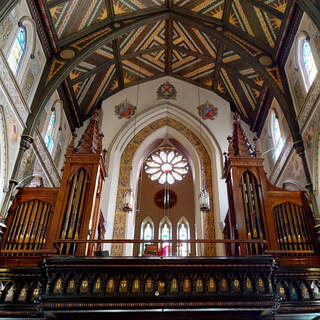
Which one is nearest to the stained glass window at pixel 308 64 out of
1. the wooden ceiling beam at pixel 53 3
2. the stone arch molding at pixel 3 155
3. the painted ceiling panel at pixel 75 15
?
the painted ceiling panel at pixel 75 15

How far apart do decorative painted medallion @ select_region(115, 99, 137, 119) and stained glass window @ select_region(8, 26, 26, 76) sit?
589cm

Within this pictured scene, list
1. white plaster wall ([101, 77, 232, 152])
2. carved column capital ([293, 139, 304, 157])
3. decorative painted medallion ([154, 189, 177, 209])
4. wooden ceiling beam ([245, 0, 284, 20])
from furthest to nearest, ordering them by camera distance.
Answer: decorative painted medallion ([154, 189, 177, 209]) < white plaster wall ([101, 77, 232, 152]) < wooden ceiling beam ([245, 0, 284, 20]) < carved column capital ([293, 139, 304, 157])

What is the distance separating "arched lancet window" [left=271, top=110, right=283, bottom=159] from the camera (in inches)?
498

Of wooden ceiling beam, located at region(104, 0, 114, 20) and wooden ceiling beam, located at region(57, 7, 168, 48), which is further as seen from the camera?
wooden ceiling beam, located at region(57, 7, 168, 48)

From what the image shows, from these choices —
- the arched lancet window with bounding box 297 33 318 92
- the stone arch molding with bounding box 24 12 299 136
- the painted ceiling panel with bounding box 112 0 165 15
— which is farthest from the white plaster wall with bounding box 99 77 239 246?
the arched lancet window with bounding box 297 33 318 92

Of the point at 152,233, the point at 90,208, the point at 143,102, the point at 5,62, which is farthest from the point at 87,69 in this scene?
the point at 152,233

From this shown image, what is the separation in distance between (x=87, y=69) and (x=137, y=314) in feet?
30.9

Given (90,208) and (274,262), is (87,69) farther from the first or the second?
(274,262)

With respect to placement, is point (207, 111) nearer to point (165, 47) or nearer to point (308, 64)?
point (165, 47)

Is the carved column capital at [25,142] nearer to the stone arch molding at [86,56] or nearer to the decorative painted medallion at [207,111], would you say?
the stone arch molding at [86,56]

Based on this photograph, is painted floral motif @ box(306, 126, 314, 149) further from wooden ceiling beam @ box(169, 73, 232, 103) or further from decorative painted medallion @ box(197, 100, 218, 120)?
wooden ceiling beam @ box(169, 73, 232, 103)

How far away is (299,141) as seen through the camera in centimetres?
1034

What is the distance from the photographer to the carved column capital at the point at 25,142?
1017cm

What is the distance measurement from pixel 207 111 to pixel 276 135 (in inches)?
143
